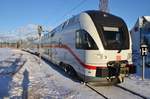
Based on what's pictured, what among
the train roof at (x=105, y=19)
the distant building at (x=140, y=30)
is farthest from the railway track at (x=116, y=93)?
the distant building at (x=140, y=30)

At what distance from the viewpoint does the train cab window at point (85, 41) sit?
11.8 metres

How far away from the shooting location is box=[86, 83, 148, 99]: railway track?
→ 9.88m

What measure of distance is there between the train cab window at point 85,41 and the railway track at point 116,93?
173cm

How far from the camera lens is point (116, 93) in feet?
34.9

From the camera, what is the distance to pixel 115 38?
40.3ft

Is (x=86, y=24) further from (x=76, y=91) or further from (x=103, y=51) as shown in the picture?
(x=76, y=91)

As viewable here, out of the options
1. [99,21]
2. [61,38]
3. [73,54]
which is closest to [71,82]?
[73,54]

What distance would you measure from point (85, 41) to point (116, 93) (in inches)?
108

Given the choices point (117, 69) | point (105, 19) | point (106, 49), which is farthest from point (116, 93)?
point (105, 19)

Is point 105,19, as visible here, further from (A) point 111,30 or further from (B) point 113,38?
(B) point 113,38

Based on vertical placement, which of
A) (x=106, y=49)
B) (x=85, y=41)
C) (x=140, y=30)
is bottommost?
(x=106, y=49)

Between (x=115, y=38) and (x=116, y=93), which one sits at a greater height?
(x=115, y=38)

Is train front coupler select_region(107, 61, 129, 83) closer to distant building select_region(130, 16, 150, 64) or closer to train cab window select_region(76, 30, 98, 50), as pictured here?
train cab window select_region(76, 30, 98, 50)

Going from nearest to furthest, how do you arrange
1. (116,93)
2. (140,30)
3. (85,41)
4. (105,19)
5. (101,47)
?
(116,93) → (101,47) → (85,41) → (105,19) → (140,30)
